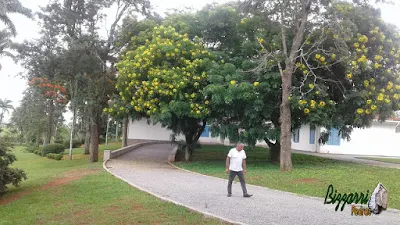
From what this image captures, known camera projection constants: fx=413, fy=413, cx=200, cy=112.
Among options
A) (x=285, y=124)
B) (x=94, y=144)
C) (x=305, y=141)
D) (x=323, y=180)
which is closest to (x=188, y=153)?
(x=94, y=144)

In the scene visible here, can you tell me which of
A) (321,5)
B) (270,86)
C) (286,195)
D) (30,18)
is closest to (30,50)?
(30,18)

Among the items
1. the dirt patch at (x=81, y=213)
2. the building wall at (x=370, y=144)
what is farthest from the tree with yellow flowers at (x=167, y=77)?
the building wall at (x=370, y=144)

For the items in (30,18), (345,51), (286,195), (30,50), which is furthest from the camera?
(30,50)

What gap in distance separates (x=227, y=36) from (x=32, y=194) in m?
11.3

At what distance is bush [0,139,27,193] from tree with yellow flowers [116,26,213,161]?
584cm

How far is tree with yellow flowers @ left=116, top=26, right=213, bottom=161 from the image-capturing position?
56.7 ft

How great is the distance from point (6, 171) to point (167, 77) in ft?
23.0

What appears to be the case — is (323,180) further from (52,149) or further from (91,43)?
(52,149)

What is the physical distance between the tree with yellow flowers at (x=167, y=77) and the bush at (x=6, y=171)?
5839 mm


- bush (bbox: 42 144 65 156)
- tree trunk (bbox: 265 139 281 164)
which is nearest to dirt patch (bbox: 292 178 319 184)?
tree trunk (bbox: 265 139 281 164)

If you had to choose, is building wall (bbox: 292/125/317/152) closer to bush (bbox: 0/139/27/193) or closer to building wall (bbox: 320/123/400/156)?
building wall (bbox: 320/123/400/156)

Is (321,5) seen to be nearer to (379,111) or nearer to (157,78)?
(379,111)

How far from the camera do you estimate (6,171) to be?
13.6 m

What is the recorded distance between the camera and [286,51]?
16750 millimetres
